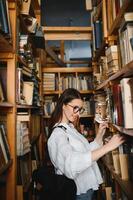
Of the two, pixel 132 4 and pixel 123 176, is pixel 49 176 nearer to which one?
pixel 123 176

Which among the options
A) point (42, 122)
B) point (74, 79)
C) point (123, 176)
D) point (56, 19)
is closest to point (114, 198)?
point (123, 176)

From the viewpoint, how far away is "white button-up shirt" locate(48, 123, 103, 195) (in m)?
1.20

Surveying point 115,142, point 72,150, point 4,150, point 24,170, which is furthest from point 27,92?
point 115,142

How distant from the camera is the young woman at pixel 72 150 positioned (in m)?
1.20

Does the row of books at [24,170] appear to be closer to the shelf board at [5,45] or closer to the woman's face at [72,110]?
→ the woman's face at [72,110]

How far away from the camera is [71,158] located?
1.21m

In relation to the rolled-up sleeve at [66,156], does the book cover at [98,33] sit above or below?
above

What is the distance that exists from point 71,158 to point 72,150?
7 cm

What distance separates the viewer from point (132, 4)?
1.25 meters

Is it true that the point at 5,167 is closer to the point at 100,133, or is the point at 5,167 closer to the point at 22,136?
the point at 22,136

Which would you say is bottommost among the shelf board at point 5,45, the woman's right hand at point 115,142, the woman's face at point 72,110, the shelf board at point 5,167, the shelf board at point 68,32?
the shelf board at point 5,167

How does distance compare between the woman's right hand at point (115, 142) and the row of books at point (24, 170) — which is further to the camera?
the row of books at point (24, 170)

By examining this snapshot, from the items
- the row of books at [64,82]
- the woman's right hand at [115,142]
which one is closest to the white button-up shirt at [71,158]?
the woman's right hand at [115,142]

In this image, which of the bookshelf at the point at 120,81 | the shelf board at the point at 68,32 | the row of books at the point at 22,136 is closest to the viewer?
the bookshelf at the point at 120,81
